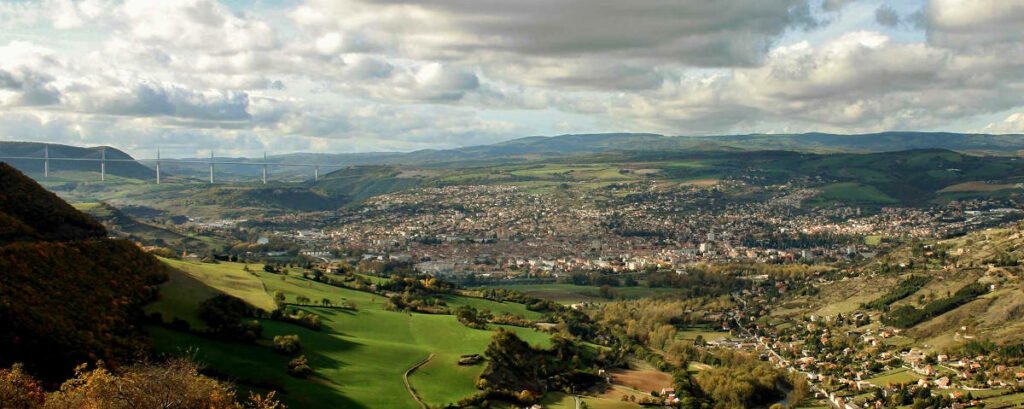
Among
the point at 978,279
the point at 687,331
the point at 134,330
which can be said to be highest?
the point at 134,330

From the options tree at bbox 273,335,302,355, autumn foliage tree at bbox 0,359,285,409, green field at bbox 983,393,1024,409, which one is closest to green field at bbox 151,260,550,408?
tree at bbox 273,335,302,355

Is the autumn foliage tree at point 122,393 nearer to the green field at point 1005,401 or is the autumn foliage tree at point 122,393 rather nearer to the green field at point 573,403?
the green field at point 573,403

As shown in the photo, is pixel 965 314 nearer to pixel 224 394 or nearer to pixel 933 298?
pixel 933 298

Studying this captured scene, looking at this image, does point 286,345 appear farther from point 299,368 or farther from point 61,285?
point 61,285

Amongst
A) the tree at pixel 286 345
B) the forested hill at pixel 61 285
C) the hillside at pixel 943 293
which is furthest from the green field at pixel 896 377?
the forested hill at pixel 61 285

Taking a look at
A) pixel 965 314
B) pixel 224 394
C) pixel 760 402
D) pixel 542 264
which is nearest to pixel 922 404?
pixel 760 402

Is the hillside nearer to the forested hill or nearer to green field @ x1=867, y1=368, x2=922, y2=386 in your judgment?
green field @ x1=867, y1=368, x2=922, y2=386
